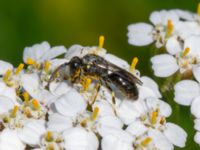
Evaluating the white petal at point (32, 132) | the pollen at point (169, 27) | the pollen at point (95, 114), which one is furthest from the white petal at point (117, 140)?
the pollen at point (169, 27)

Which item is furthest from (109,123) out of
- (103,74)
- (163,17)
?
(163,17)

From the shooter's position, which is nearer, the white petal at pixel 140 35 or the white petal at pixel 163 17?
the white petal at pixel 140 35

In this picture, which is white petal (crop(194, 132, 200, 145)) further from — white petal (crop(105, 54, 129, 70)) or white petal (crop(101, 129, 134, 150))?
white petal (crop(105, 54, 129, 70))

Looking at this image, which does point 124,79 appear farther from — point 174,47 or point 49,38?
point 49,38

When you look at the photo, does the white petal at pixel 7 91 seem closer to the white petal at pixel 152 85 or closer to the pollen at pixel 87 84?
the pollen at pixel 87 84

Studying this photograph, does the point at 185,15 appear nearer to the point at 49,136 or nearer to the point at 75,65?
the point at 75,65

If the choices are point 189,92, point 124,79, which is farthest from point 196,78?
point 124,79
